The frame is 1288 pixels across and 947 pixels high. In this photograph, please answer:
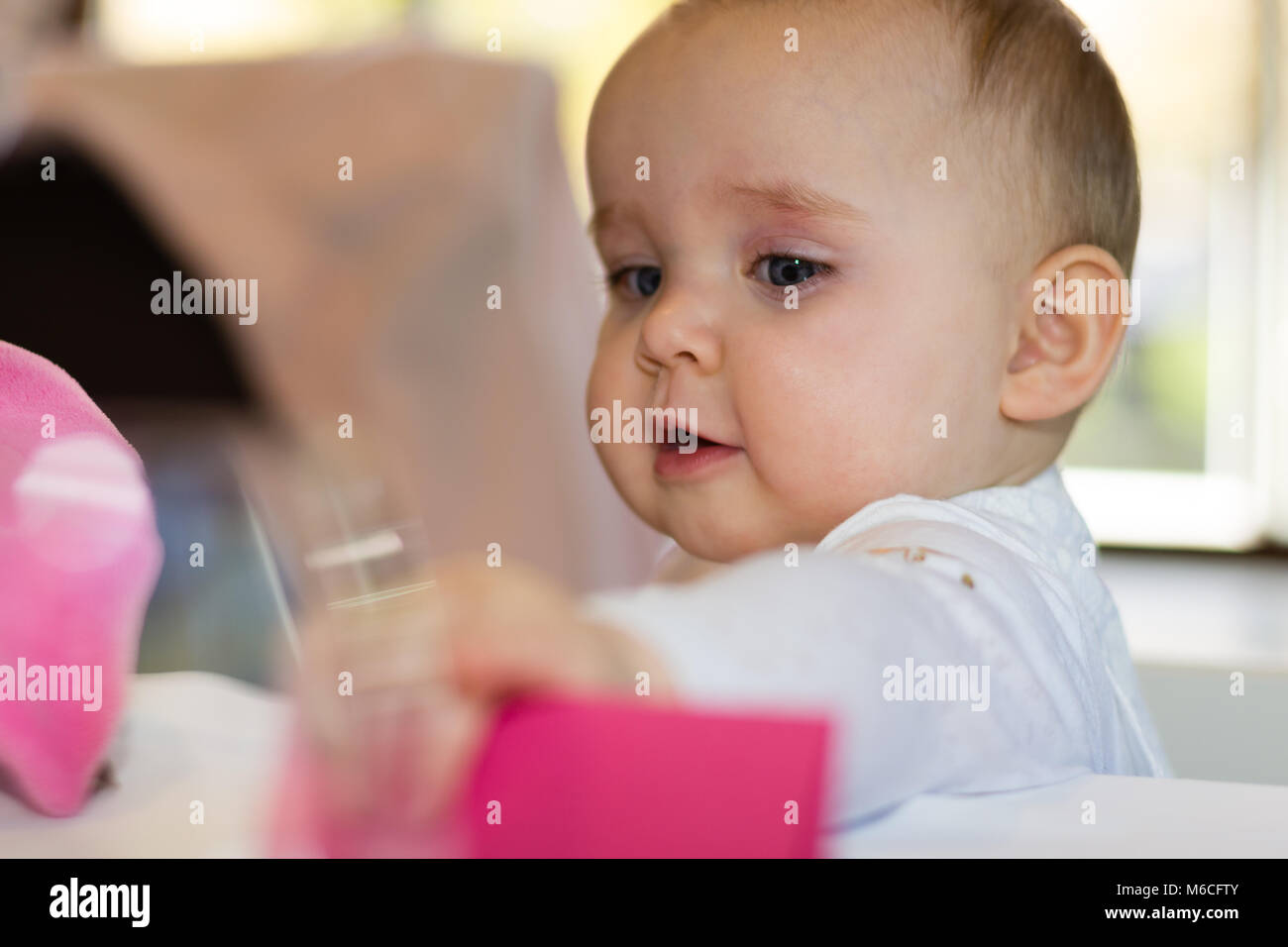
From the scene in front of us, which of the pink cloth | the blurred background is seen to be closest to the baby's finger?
the pink cloth

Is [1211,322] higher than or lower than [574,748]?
higher

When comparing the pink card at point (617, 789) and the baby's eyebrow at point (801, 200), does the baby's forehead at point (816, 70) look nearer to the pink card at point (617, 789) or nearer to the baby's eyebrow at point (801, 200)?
the baby's eyebrow at point (801, 200)

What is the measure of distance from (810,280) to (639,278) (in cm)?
13

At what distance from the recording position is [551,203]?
1.51 metres

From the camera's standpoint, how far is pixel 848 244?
0.63m

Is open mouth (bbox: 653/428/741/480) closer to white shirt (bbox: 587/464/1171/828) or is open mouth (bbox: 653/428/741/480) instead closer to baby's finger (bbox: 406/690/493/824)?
white shirt (bbox: 587/464/1171/828)

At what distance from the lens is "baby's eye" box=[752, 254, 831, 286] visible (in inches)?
25.0

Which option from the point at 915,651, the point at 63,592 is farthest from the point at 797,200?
the point at 63,592

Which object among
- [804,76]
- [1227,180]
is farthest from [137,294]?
[1227,180]

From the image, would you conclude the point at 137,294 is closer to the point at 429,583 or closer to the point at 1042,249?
the point at 1042,249

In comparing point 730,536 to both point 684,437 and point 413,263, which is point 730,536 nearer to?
point 684,437

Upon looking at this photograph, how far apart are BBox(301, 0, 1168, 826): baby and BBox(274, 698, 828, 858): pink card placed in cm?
21

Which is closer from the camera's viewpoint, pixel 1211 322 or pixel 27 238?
pixel 27 238
